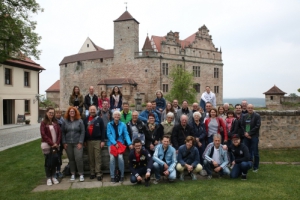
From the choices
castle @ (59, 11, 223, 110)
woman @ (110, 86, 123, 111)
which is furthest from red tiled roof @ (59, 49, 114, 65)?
woman @ (110, 86, 123, 111)

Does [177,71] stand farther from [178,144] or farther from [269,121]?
[178,144]

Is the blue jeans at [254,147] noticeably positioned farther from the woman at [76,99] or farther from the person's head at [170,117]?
the woman at [76,99]

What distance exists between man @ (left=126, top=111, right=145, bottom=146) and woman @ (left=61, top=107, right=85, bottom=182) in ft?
4.00

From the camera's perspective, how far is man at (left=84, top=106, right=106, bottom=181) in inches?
260

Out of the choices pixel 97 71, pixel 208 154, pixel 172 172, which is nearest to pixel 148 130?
pixel 172 172

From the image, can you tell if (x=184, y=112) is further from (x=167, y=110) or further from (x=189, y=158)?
(x=189, y=158)

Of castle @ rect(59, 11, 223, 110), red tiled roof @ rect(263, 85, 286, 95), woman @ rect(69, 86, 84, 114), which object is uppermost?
castle @ rect(59, 11, 223, 110)

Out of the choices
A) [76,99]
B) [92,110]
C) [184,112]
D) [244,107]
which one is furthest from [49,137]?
[244,107]

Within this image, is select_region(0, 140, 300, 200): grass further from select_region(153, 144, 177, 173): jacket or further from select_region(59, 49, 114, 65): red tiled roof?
select_region(59, 49, 114, 65): red tiled roof

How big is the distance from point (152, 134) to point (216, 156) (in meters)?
1.75

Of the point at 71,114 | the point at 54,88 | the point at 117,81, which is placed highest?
the point at 117,81

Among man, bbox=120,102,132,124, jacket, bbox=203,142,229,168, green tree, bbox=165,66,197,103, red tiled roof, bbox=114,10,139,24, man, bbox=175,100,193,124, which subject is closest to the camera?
jacket, bbox=203,142,229,168

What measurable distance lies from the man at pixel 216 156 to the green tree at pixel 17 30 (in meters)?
11.8

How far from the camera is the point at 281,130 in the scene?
1140 centimetres
